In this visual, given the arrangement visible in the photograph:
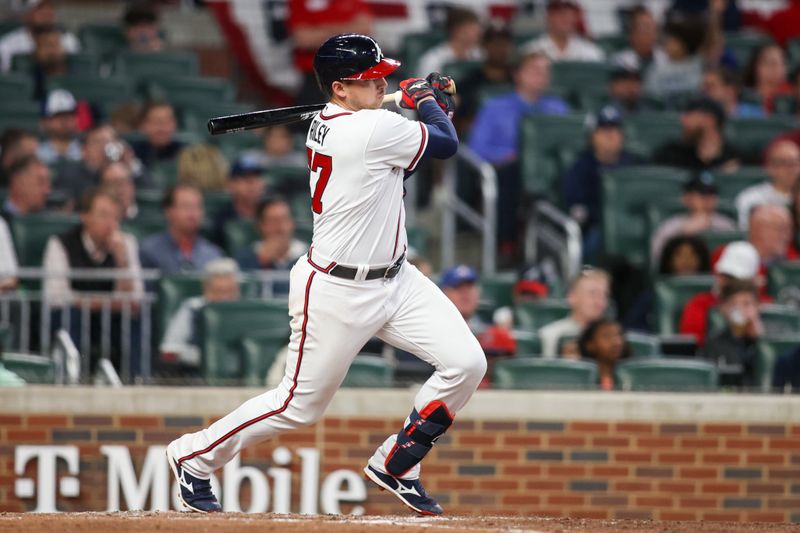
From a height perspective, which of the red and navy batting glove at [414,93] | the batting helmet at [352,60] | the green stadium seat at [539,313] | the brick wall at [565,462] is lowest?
the brick wall at [565,462]

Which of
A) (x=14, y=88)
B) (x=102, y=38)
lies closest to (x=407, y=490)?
(x=14, y=88)

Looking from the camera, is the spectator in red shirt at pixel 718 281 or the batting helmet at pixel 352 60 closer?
the batting helmet at pixel 352 60

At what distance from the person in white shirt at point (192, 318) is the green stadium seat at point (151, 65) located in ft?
12.7

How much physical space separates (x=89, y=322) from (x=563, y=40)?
5.64 meters

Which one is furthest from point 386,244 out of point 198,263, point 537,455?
point 198,263

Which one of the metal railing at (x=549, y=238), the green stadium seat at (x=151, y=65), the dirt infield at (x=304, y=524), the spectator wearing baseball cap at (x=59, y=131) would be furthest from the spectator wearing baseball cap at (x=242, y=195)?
the dirt infield at (x=304, y=524)

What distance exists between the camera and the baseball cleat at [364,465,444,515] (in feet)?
19.3

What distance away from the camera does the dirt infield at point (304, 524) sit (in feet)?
17.8

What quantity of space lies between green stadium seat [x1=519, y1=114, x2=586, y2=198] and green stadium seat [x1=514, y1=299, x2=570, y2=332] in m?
1.93

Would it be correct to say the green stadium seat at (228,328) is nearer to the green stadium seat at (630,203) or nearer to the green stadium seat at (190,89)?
the green stadium seat at (630,203)

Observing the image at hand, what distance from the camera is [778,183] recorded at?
10.8m

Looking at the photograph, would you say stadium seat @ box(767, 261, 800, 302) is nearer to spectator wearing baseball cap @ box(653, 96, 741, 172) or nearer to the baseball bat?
spectator wearing baseball cap @ box(653, 96, 741, 172)

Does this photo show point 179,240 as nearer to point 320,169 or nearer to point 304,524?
point 320,169

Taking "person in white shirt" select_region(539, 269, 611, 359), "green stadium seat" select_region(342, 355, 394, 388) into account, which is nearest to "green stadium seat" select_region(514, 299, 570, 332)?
"person in white shirt" select_region(539, 269, 611, 359)
